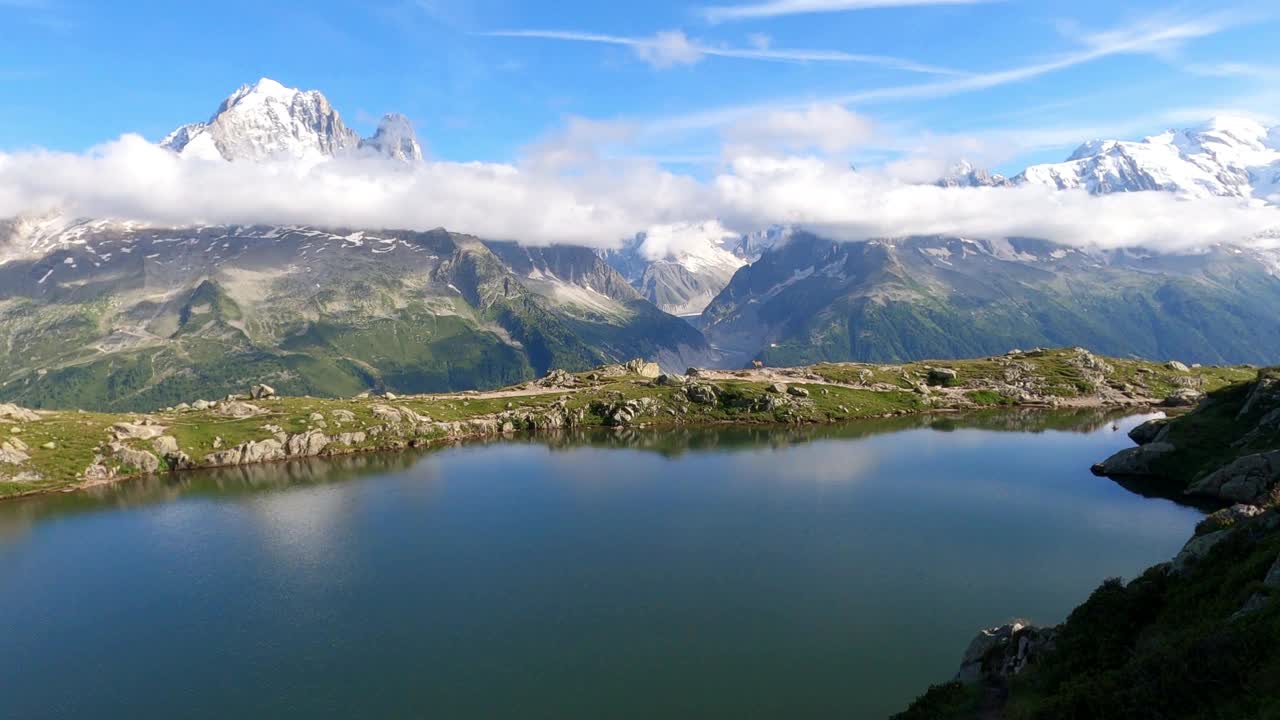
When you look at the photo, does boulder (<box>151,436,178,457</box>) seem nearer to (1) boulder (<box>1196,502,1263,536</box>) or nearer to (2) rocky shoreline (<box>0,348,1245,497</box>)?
(2) rocky shoreline (<box>0,348,1245,497</box>)

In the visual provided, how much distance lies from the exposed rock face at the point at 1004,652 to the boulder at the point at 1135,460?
301 ft

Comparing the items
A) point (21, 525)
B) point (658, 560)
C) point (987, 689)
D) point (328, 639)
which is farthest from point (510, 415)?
point (987, 689)

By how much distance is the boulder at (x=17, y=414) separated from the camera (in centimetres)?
15188

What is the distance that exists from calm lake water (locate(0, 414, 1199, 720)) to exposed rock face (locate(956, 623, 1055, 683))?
8731 millimetres

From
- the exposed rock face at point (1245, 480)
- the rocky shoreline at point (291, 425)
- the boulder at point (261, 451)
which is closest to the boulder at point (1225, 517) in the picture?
the exposed rock face at point (1245, 480)

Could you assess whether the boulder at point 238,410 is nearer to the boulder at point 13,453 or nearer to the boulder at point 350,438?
the boulder at point 350,438

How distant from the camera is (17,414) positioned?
509 ft

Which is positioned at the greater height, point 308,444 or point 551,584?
point 308,444

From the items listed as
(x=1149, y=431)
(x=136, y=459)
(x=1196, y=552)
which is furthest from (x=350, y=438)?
(x=1149, y=431)

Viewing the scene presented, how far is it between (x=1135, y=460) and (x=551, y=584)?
10229 cm

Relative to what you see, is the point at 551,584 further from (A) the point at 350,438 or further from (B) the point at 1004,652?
(A) the point at 350,438

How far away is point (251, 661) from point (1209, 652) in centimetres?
6762

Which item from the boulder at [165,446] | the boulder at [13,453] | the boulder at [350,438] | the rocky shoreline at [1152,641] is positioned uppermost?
the boulder at [13,453]

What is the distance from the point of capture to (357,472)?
14150 centimetres
